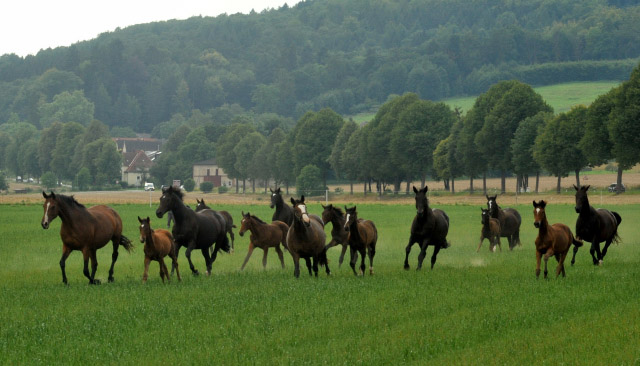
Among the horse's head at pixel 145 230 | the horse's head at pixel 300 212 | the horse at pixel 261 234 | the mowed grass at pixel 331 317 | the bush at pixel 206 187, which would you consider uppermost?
the horse's head at pixel 300 212

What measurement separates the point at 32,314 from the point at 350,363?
25.3ft

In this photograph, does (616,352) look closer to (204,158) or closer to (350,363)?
(350,363)

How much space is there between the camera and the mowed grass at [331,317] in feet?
42.6

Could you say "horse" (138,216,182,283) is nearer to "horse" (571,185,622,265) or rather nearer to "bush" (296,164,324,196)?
"horse" (571,185,622,265)

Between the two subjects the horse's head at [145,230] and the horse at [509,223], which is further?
the horse at [509,223]

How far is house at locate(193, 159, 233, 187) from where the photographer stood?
184000 millimetres

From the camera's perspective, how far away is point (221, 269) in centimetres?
2762

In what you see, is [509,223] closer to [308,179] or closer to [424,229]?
[424,229]

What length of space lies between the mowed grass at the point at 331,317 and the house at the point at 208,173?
158m

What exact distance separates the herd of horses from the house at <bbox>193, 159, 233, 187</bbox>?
517 ft

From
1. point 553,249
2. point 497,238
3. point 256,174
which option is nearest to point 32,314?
point 553,249

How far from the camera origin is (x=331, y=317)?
1614 centimetres

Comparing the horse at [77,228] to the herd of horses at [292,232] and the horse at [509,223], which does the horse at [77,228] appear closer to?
the herd of horses at [292,232]

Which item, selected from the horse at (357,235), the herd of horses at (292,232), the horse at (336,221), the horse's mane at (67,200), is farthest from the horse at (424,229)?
the horse's mane at (67,200)
